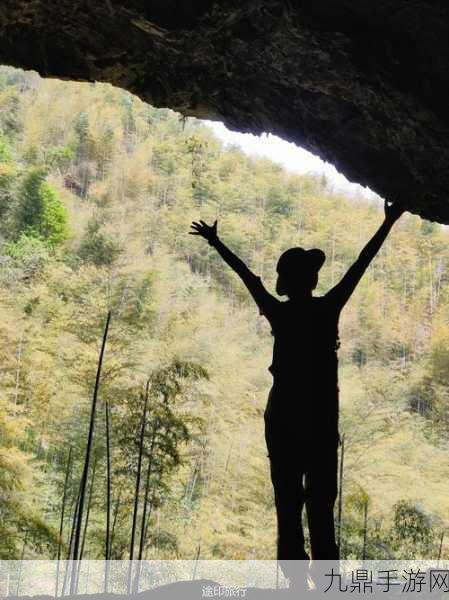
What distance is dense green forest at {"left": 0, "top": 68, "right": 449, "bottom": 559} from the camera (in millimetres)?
11828

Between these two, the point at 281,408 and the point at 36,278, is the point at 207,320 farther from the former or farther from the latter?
the point at 281,408

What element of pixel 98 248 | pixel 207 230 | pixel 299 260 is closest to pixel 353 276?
pixel 299 260

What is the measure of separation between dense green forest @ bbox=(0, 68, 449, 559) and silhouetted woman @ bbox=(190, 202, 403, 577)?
4.33 metres

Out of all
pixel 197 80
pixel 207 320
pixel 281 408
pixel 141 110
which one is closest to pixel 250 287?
pixel 281 408

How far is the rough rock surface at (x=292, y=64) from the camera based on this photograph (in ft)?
10.6

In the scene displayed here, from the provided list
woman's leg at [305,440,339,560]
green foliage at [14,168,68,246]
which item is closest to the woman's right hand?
woman's leg at [305,440,339,560]

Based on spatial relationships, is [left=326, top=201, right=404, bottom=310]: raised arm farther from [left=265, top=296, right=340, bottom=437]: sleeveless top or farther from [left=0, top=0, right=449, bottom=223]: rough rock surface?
[left=0, top=0, right=449, bottom=223]: rough rock surface

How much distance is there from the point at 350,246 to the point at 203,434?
2403cm

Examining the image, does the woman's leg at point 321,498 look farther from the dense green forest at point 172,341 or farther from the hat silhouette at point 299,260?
the dense green forest at point 172,341

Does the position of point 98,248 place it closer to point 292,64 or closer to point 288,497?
point 292,64

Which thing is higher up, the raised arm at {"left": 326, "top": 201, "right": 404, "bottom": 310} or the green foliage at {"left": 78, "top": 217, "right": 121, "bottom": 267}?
the green foliage at {"left": 78, "top": 217, "right": 121, "bottom": 267}

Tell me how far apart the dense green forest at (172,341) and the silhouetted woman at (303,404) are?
4.33 metres

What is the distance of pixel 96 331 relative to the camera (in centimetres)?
1528

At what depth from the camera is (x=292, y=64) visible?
3607mm
